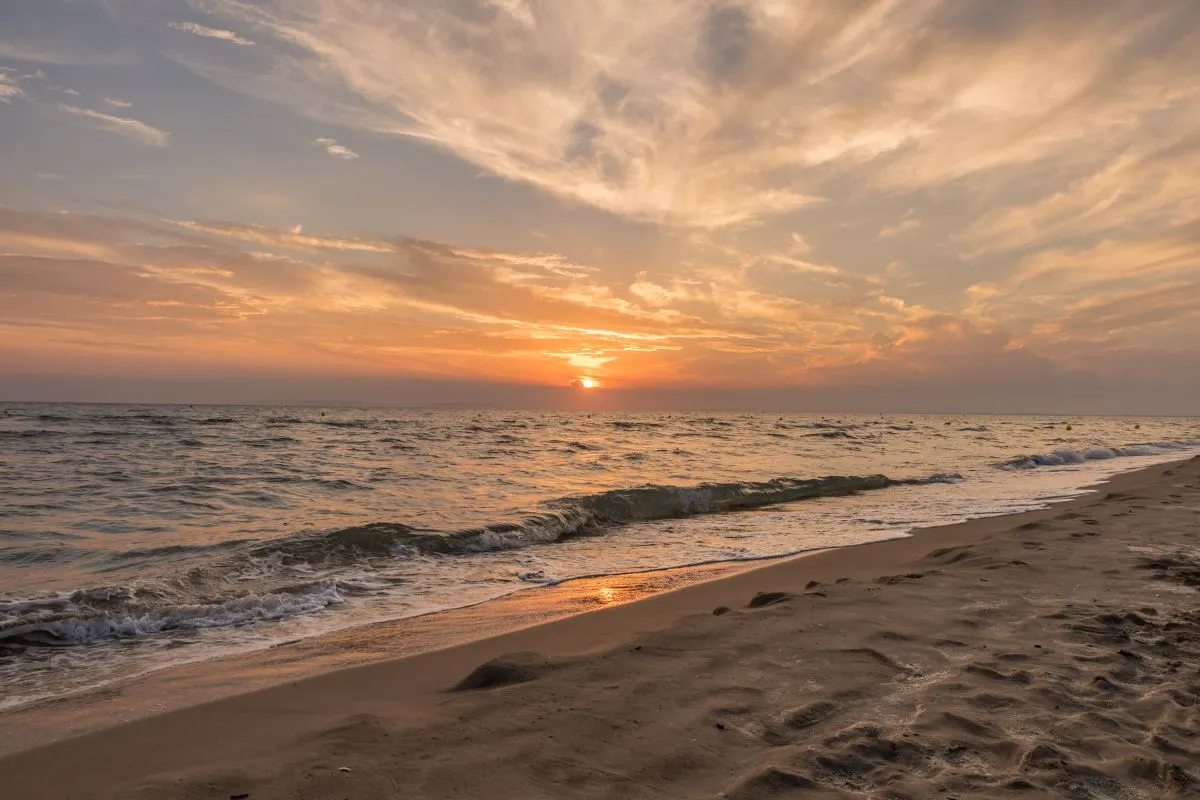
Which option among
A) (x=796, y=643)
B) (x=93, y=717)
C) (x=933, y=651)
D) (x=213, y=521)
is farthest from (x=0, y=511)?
(x=933, y=651)

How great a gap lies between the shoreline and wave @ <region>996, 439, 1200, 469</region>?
85.4 ft

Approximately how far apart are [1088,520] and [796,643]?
9.48m

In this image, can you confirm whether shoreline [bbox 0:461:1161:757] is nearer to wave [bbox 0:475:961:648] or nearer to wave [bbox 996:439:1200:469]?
wave [bbox 0:475:961:648]

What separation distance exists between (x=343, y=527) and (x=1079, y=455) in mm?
36518

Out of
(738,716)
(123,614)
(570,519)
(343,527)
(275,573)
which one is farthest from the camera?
(570,519)

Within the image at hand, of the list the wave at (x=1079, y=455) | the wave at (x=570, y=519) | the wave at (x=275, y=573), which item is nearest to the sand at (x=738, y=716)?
the wave at (x=275, y=573)

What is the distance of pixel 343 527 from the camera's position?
1157cm

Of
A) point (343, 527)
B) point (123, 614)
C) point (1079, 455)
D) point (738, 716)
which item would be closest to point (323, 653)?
point (123, 614)

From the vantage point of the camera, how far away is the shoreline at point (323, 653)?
15.1 ft

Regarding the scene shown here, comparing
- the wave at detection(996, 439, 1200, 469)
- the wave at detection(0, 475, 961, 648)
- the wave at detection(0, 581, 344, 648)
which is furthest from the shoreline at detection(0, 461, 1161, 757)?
the wave at detection(996, 439, 1200, 469)

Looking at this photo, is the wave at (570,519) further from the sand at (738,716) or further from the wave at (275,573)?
the sand at (738,716)

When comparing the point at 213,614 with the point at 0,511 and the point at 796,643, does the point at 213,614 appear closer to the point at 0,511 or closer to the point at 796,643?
the point at 796,643

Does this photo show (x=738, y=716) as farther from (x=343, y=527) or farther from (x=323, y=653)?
(x=343, y=527)

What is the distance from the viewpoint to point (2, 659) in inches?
232
